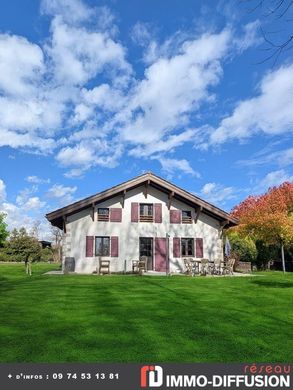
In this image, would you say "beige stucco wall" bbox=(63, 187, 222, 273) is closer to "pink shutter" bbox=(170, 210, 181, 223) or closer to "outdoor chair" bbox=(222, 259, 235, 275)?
"pink shutter" bbox=(170, 210, 181, 223)

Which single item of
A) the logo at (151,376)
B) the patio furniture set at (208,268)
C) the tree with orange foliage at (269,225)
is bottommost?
the logo at (151,376)

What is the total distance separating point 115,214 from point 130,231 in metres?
1.44

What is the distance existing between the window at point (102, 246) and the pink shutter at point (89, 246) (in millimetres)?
334

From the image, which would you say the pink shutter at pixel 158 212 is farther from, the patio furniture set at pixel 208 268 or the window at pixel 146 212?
the patio furniture set at pixel 208 268

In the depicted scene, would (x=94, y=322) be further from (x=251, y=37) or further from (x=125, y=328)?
(x=251, y=37)

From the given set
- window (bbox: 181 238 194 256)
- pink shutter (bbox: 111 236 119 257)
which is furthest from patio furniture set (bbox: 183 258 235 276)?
pink shutter (bbox: 111 236 119 257)

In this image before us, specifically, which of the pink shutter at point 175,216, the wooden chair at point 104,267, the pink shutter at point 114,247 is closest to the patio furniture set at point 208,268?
the pink shutter at point 175,216

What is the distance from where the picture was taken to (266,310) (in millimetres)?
9195

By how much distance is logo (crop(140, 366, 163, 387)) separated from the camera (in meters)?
4.54

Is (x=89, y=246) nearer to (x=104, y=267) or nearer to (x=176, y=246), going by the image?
(x=104, y=267)

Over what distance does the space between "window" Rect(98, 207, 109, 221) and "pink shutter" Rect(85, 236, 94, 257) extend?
1368 mm

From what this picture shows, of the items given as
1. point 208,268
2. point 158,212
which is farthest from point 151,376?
point 158,212

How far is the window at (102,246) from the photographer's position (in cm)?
2345

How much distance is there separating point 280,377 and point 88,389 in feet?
7.89
